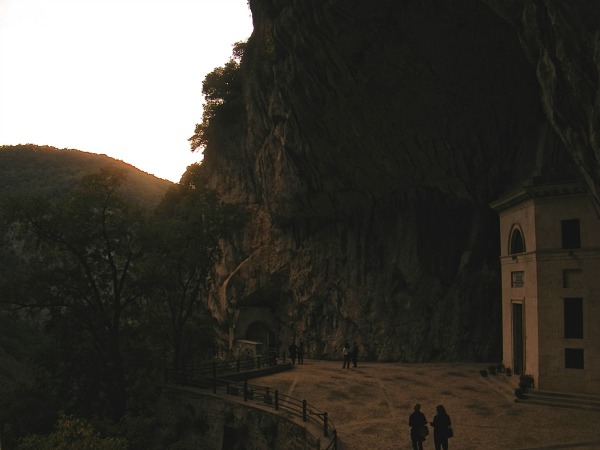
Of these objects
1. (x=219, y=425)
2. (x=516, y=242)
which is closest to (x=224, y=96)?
(x=516, y=242)

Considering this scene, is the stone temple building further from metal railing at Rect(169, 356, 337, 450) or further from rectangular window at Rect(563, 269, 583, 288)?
metal railing at Rect(169, 356, 337, 450)

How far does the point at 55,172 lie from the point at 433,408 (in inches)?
4123

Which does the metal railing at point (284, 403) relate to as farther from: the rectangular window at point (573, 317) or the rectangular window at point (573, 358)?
the rectangular window at point (573, 317)

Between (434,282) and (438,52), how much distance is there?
49.4ft

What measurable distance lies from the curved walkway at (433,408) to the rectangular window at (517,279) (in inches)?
166

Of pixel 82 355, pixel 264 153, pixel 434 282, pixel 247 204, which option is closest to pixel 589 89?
pixel 434 282

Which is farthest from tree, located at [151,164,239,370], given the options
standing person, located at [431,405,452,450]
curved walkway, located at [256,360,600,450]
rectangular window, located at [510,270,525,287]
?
standing person, located at [431,405,452,450]

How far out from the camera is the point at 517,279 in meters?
24.7

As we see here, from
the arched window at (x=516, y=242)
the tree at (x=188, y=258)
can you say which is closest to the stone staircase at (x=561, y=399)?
the arched window at (x=516, y=242)

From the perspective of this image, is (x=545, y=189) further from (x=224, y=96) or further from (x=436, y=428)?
(x=224, y=96)

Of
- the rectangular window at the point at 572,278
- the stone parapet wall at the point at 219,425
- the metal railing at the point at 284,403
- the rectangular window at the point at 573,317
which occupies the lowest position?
the stone parapet wall at the point at 219,425

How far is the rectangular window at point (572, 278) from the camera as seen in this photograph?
846 inches

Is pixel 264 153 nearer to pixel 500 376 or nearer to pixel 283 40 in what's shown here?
pixel 283 40

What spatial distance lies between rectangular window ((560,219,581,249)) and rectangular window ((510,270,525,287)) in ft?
8.75
